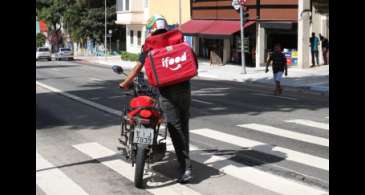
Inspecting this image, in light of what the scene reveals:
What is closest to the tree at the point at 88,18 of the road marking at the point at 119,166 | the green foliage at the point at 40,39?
the green foliage at the point at 40,39

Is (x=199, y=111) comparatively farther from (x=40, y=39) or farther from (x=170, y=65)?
(x=40, y=39)

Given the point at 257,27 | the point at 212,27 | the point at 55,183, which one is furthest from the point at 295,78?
the point at 55,183

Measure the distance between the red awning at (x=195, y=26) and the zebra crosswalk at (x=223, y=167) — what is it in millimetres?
28372

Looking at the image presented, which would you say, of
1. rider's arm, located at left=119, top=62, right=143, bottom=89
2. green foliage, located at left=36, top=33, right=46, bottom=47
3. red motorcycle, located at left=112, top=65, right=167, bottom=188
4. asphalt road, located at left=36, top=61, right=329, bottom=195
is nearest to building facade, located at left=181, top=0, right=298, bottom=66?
asphalt road, located at left=36, top=61, right=329, bottom=195

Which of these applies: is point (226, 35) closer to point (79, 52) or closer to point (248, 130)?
point (248, 130)

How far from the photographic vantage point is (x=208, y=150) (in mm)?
8477

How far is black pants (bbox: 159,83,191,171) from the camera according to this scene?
643cm

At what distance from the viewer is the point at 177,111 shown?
6449mm

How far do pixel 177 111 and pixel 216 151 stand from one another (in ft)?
6.99

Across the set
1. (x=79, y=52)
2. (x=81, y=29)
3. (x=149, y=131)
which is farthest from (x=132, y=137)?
(x=79, y=52)

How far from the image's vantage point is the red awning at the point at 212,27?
33844 millimetres

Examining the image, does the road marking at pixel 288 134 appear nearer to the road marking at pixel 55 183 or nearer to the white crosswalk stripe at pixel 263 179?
the white crosswalk stripe at pixel 263 179

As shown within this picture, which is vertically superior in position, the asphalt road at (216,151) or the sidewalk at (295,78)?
the sidewalk at (295,78)

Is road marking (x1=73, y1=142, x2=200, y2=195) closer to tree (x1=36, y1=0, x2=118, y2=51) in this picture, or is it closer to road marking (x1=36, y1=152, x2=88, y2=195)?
road marking (x1=36, y1=152, x2=88, y2=195)
